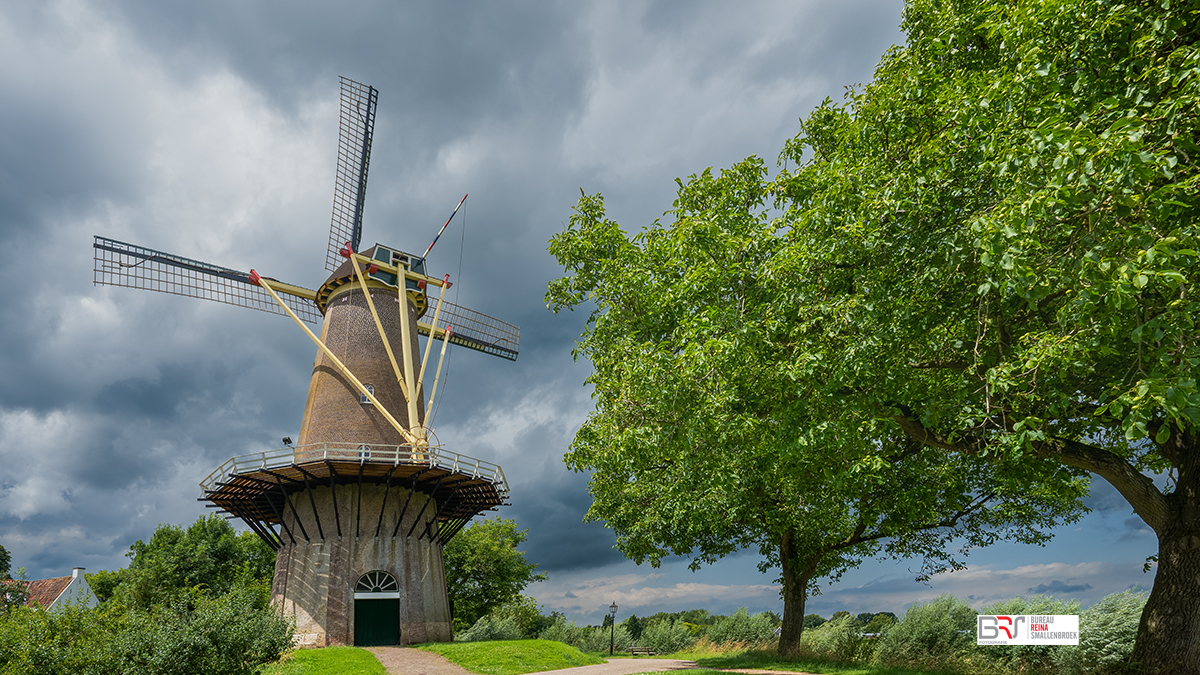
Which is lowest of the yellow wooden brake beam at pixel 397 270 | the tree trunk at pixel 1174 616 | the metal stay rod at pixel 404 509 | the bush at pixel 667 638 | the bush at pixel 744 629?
the bush at pixel 667 638

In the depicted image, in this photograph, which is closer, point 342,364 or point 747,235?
point 747,235

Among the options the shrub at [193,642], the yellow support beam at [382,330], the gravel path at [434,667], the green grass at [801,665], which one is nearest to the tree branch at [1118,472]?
the green grass at [801,665]

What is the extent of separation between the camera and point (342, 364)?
2644 centimetres

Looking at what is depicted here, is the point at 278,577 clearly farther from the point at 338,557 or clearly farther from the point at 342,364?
the point at 342,364

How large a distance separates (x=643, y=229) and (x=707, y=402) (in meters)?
6.33

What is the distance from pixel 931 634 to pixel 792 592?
3.79 metres

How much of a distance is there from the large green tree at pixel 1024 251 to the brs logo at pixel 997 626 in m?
3.51

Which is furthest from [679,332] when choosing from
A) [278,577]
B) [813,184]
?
[278,577]

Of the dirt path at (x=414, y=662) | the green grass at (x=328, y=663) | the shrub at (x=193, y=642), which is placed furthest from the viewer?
the dirt path at (x=414, y=662)

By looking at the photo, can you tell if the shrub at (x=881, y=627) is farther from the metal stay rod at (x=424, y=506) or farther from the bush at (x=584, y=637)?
the metal stay rod at (x=424, y=506)

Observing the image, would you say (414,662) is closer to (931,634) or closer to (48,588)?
(931,634)

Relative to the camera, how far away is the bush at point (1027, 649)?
45.6ft

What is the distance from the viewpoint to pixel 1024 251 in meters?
7.02

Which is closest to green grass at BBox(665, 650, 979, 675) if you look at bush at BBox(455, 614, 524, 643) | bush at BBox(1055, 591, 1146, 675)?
bush at BBox(1055, 591, 1146, 675)
